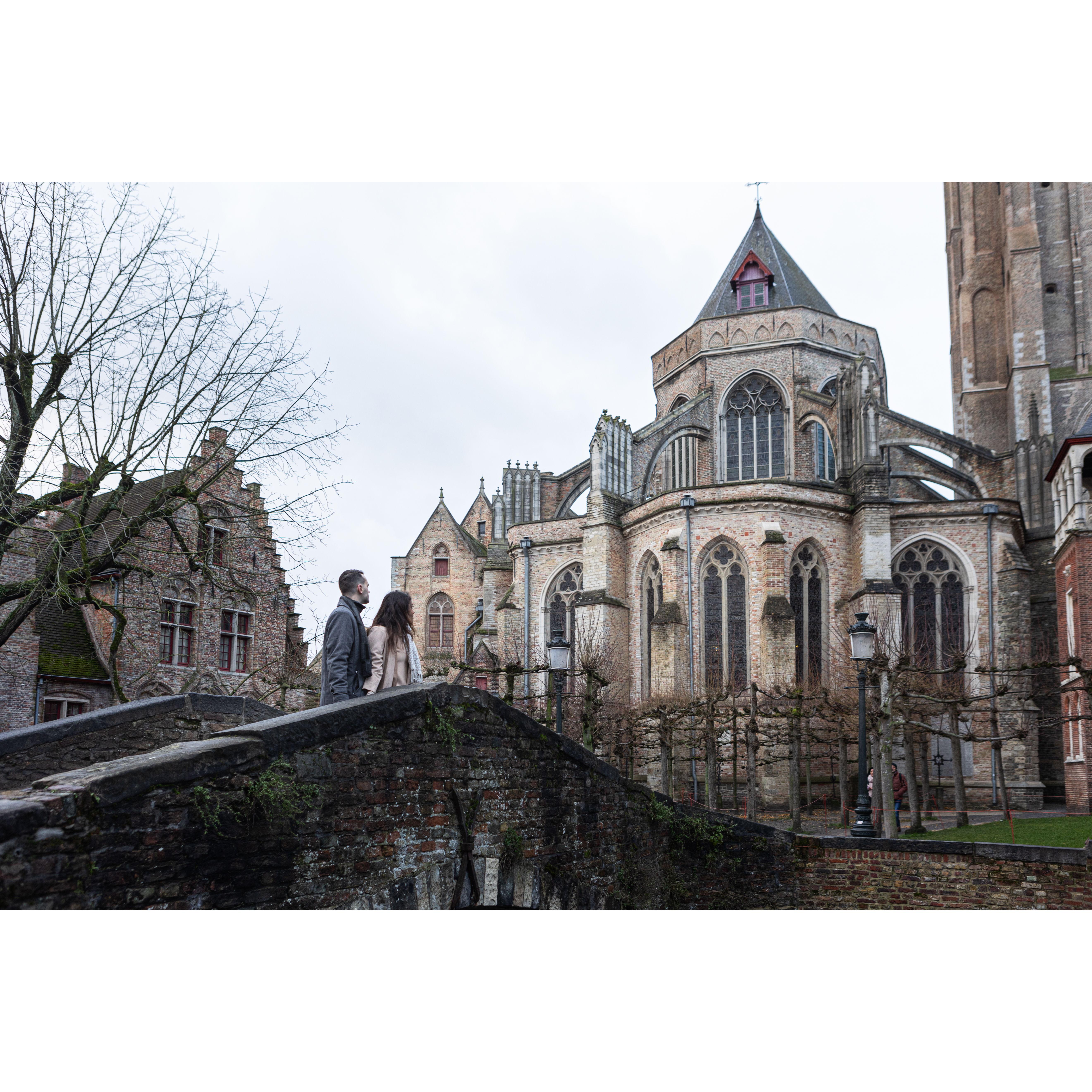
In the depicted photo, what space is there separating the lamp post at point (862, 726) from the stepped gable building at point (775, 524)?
332 inches

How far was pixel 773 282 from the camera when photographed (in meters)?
36.5

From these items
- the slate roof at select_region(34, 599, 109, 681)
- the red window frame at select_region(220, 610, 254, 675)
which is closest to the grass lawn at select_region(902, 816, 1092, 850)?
the red window frame at select_region(220, 610, 254, 675)

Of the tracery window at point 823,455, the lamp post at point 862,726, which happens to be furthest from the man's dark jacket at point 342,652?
the tracery window at point 823,455

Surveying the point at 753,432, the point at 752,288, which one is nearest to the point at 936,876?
the point at 753,432

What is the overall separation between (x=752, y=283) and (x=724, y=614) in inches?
627

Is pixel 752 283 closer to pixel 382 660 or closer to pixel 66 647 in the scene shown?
pixel 66 647

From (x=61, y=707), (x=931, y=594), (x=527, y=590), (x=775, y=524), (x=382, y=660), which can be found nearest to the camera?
(x=382, y=660)

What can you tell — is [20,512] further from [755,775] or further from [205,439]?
[755,775]

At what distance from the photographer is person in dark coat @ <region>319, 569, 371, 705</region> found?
668cm

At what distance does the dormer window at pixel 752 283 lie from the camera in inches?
1432

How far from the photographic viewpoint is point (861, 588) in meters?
26.6

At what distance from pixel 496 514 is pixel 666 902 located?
89.3 ft

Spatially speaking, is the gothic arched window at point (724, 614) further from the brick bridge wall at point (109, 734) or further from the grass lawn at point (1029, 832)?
the brick bridge wall at point (109, 734)

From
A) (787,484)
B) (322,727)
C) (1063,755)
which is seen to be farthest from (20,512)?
(1063,755)
